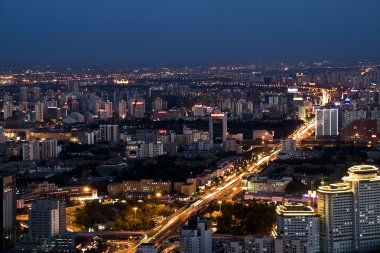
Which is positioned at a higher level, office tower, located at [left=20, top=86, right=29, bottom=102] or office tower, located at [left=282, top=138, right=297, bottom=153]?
office tower, located at [left=20, top=86, right=29, bottom=102]

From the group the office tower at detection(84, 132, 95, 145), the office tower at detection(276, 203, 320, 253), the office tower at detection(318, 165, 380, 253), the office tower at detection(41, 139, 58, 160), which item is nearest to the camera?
the office tower at detection(276, 203, 320, 253)

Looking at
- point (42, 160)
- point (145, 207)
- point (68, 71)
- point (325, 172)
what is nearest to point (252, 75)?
point (68, 71)

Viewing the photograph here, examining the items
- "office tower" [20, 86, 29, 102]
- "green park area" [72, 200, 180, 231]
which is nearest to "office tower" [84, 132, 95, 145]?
"office tower" [20, 86, 29, 102]

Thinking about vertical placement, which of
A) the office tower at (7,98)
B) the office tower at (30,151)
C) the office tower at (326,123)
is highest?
the office tower at (7,98)

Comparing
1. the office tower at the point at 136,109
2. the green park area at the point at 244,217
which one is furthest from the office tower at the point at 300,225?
the office tower at the point at 136,109

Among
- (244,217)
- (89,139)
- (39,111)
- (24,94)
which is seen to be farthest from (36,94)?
(244,217)

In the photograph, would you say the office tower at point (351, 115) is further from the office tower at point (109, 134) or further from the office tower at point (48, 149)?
the office tower at point (48, 149)

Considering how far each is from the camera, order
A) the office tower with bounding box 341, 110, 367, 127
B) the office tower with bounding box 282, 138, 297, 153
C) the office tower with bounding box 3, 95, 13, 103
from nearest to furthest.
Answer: the office tower with bounding box 282, 138, 297, 153 < the office tower with bounding box 341, 110, 367, 127 < the office tower with bounding box 3, 95, 13, 103

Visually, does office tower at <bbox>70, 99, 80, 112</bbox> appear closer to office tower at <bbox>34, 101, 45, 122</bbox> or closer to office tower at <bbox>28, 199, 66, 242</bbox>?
office tower at <bbox>34, 101, 45, 122</bbox>
